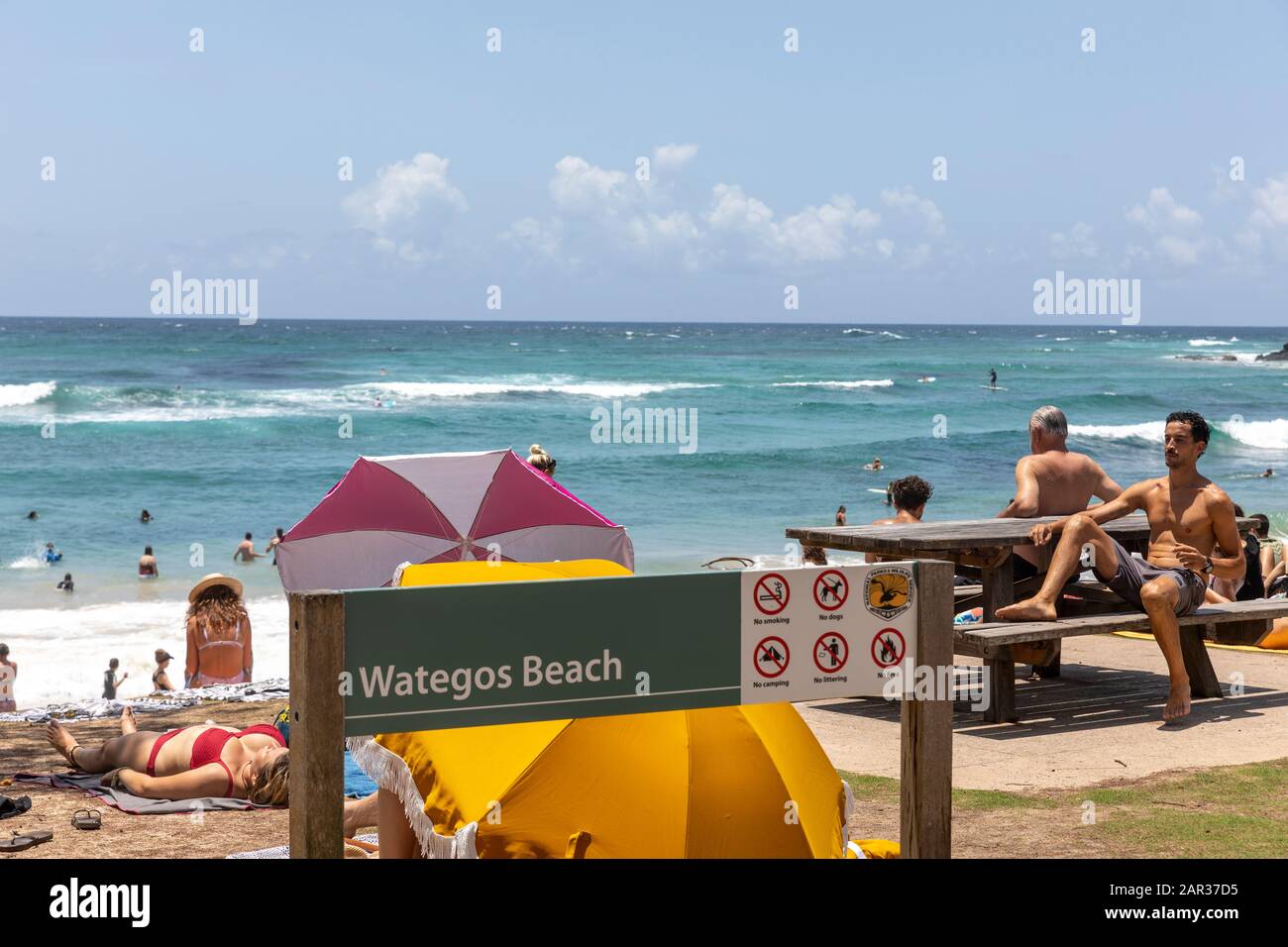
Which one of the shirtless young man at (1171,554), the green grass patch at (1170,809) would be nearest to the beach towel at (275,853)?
the green grass patch at (1170,809)

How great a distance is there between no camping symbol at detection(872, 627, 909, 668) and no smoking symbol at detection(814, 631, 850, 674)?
0.09m

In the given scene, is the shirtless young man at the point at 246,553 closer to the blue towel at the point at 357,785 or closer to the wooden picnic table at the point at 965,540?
the wooden picnic table at the point at 965,540

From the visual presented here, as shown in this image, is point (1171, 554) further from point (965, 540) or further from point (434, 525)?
point (434, 525)

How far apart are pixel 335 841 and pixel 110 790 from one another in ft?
11.6

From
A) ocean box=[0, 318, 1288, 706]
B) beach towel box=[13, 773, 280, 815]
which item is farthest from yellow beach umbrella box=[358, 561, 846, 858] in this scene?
ocean box=[0, 318, 1288, 706]

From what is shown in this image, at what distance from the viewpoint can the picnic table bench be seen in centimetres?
739

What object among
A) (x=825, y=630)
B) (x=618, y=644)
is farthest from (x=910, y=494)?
(x=618, y=644)

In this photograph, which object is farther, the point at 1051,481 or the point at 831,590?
the point at 1051,481

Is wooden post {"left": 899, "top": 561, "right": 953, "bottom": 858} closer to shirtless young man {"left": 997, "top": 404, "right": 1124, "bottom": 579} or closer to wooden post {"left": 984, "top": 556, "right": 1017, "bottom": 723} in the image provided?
wooden post {"left": 984, "top": 556, "right": 1017, "bottom": 723}

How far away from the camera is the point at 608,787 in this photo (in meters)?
4.03

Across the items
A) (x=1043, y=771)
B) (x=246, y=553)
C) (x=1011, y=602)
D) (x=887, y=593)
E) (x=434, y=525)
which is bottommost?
(x=246, y=553)

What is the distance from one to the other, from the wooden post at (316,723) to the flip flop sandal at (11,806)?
125 inches

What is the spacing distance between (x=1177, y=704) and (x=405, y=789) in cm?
506
